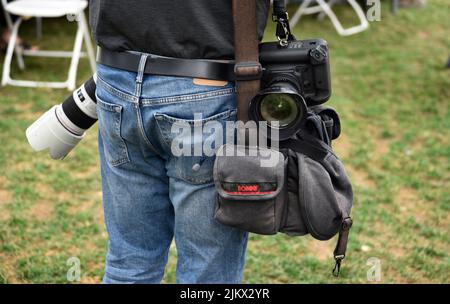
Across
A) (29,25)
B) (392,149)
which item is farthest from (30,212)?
(29,25)

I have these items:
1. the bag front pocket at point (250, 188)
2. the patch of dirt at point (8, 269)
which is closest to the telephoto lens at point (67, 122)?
the bag front pocket at point (250, 188)

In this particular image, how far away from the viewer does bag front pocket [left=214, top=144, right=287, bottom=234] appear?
1.49 metres

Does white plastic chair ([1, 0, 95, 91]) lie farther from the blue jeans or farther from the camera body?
the camera body

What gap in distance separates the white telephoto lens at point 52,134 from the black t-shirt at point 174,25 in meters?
0.48

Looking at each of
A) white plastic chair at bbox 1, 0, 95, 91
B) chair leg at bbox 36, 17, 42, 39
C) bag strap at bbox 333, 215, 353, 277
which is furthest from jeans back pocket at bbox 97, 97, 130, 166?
chair leg at bbox 36, 17, 42, 39

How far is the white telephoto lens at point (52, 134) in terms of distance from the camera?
74.5 inches

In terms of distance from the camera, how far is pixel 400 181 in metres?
4.11

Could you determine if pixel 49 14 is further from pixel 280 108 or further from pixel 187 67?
pixel 280 108

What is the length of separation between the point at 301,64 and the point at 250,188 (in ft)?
1.10

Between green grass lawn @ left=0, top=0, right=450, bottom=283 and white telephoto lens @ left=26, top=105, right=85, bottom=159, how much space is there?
1205 mm

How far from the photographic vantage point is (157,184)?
1.71m
